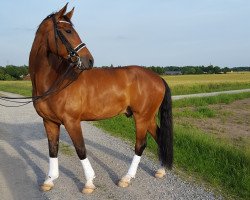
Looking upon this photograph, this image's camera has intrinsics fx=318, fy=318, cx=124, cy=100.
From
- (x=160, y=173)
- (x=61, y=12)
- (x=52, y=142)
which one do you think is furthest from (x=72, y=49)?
(x=160, y=173)

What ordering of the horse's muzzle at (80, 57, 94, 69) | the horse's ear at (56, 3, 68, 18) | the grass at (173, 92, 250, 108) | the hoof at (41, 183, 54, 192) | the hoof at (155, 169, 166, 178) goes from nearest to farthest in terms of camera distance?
the horse's muzzle at (80, 57, 94, 69)
the horse's ear at (56, 3, 68, 18)
the hoof at (41, 183, 54, 192)
the hoof at (155, 169, 166, 178)
the grass at (173, 92, 250, 108)

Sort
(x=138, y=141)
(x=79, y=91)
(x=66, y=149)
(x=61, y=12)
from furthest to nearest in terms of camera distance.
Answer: (x=66, y=149)
(x=138, y=141)
(x=79, y=91)
(x=61, y=12)

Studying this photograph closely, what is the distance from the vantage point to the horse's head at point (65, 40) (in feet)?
13.6

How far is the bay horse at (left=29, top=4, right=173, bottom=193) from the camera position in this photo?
433cm

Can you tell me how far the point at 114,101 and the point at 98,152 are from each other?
2.28m

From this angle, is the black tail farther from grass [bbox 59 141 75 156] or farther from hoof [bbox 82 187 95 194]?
grass [bbox 59 141 75 156]

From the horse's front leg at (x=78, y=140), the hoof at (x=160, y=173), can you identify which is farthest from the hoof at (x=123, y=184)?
the hoof at (x=160, y=173)

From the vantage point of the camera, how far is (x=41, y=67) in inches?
183

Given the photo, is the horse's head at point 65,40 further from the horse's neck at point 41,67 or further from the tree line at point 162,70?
the tree line at point 162,70

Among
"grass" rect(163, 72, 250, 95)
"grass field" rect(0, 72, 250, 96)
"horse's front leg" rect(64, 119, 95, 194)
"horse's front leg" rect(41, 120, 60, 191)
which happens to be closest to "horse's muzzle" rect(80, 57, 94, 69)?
"horse's front leg" rect(64, 119, 95, 194)

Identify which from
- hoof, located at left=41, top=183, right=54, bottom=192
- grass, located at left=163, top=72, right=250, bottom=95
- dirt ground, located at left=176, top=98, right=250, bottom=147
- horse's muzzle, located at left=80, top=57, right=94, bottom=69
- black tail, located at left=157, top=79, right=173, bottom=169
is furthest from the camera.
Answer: grass, located at left=163, top=72, right=250, bottom=95

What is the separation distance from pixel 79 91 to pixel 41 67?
2.14 feet

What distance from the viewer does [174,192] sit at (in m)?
4.61

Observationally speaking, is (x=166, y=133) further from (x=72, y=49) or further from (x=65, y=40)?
(x=65, y=40)
